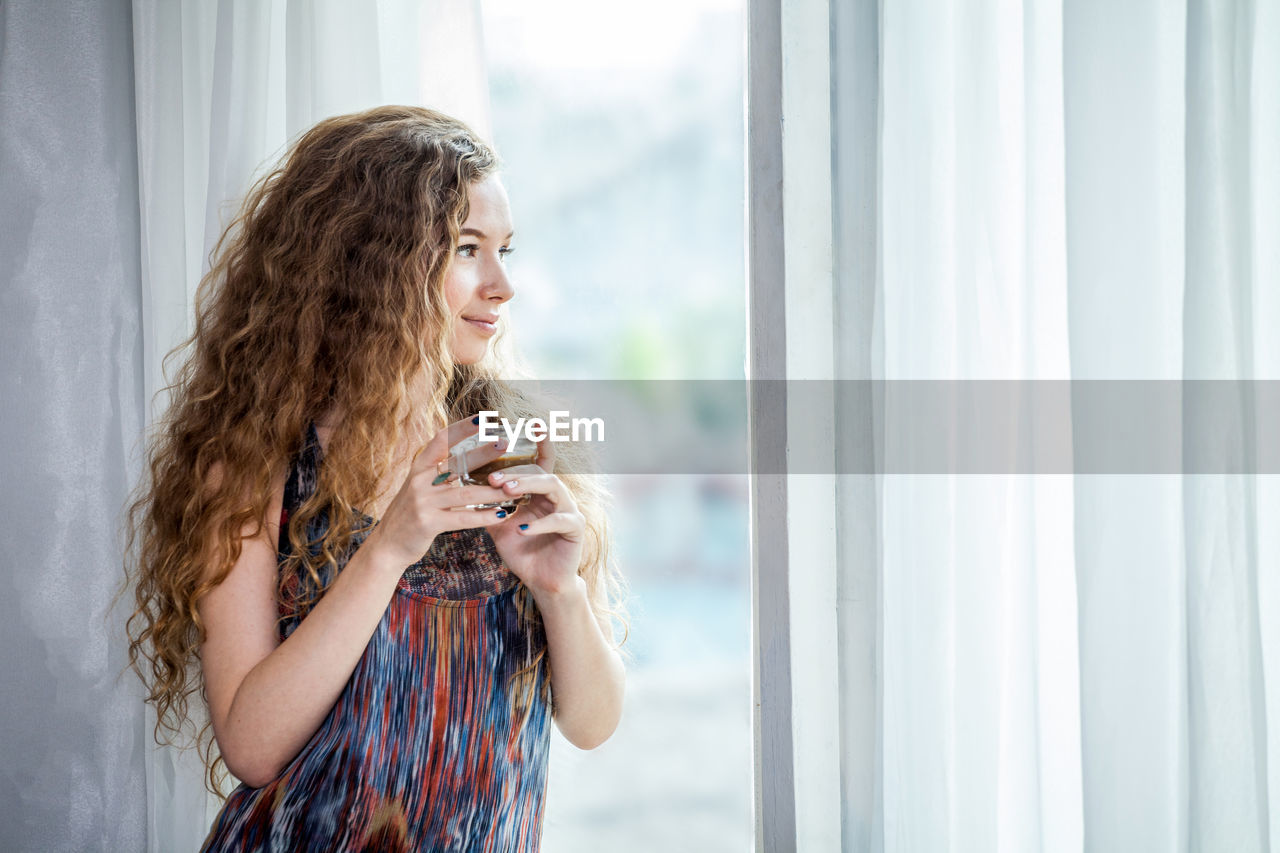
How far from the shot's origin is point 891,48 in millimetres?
1161

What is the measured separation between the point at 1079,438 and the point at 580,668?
24.1 inches

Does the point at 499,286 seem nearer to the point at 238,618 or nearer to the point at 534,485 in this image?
the point at 534,485

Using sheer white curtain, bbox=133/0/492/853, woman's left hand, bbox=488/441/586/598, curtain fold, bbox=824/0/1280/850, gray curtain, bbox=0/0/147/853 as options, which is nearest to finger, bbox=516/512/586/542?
woman's left hand, bbox=488/441/586/598

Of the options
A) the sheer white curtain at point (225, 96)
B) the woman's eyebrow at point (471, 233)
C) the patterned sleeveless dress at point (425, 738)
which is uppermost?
the sheer white curtain at point (225, 96)

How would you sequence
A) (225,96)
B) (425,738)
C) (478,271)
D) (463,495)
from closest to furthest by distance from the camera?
(463,495)
(425,738)
(478,271)
(225,96)

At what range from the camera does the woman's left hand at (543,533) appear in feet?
3.14

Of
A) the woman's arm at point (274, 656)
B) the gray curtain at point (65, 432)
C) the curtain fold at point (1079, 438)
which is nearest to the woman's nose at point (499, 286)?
the woman's arm at point (274, 656)

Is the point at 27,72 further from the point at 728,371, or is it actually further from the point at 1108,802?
the point at 1108,802

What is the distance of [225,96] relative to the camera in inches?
59.2

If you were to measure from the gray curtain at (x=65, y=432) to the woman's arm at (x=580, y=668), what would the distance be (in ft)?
2.68

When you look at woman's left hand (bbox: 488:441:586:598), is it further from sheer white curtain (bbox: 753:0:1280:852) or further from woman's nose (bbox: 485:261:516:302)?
sheer white curtain (bbox: 753:0:1280:852)

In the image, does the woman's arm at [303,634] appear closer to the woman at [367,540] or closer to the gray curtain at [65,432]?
the woman at [367,540]

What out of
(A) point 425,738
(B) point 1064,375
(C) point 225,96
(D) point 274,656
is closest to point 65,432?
(C) point 225,96

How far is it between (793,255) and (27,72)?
128 centimetres
